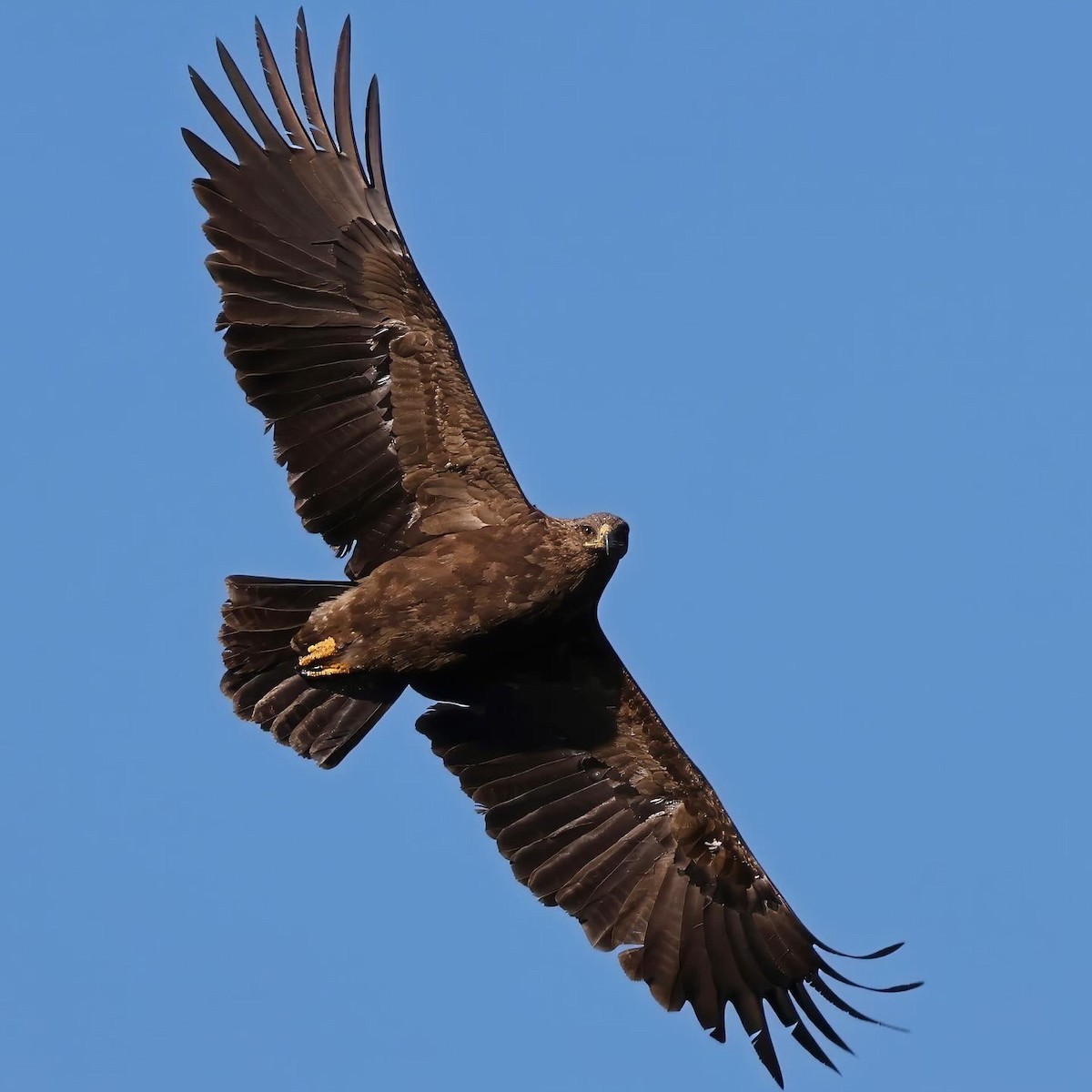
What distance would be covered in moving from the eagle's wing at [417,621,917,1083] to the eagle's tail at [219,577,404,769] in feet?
1.87

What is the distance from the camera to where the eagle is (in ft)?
47.3

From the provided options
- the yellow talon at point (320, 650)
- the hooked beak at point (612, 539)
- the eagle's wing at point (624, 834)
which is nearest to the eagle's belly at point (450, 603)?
the yellow talon at point (320, 650)

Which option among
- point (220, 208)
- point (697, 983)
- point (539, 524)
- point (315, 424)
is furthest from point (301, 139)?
point (697, 983)

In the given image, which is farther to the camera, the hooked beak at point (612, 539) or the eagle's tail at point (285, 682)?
the eagle's tail at point (285, 682)

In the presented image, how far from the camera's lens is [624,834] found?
51.1 feet

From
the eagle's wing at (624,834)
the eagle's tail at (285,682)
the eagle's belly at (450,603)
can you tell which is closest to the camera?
the eagle's belly at (450,603)

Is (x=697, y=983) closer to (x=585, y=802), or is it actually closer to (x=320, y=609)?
(x=585, y=802)

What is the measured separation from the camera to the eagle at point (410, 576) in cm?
1443

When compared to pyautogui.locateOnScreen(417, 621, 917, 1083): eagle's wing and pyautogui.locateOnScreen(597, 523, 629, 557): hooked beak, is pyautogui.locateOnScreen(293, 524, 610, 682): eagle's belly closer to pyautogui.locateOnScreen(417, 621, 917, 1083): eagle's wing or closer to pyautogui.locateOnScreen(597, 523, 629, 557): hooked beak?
pyautogui.locateOnScreen(597, 523, 629, 557): hooked beak

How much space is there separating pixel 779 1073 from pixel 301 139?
6505 millimetres

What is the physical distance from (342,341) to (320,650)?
190 cm

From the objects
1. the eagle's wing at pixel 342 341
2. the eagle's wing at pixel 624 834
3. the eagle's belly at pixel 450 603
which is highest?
the eagle's wing at pixel 342 341

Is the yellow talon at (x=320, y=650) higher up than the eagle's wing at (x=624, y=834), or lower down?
higher up

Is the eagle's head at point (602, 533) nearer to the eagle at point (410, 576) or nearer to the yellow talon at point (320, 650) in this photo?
the eagle at point (410, 576)
